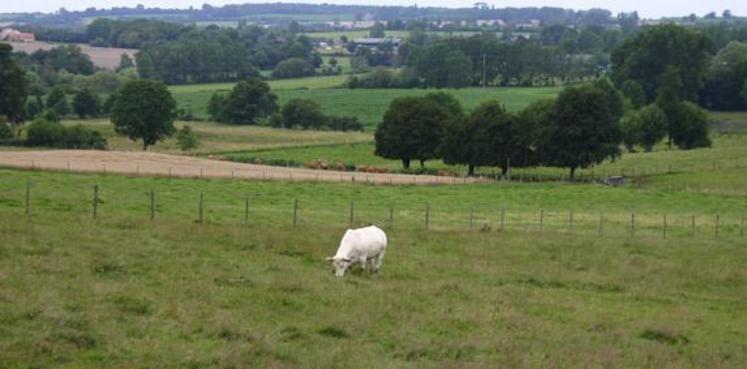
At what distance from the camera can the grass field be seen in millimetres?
19594

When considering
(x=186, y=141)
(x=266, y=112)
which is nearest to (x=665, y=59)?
(x=266, y=112)

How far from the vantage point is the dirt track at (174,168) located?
6388cm

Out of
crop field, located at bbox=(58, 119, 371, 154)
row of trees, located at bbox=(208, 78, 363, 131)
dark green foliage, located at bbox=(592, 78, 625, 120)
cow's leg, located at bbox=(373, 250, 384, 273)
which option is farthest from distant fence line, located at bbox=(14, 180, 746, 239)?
row of trees, located at bbox=(208, 78, 363, 131)

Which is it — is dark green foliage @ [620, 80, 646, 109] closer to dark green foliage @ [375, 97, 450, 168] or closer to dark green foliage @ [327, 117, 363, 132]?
dark green foliage @ [327, 117, 363, 132]

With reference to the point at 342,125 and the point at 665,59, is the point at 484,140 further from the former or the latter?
the point at 665,59

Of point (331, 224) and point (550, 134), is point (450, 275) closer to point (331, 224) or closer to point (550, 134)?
point (331, 224)

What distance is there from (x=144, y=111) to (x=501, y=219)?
5700cm

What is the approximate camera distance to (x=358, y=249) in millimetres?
28797

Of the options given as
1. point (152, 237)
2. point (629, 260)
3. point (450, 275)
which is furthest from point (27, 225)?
point (629, 260)

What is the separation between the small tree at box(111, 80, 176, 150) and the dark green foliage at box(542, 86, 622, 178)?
35480 millimetres

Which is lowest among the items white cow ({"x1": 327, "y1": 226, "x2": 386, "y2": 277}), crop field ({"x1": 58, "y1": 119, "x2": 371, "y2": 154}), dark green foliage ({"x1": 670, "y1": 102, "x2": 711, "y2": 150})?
crop field ({"x1": 58, "y1": 119, "x2": 371, "y2": 154})

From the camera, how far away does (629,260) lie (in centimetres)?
3591

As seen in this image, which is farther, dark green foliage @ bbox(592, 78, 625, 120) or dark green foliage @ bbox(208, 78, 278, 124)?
dark green foliage @ bbox(208, 78, 278, 124)

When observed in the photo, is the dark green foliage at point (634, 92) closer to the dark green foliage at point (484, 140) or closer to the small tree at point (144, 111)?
the dark green foliage at point (484, 140)
